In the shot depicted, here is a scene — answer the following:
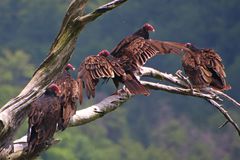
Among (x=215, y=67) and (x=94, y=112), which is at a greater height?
(x=215, y=67)

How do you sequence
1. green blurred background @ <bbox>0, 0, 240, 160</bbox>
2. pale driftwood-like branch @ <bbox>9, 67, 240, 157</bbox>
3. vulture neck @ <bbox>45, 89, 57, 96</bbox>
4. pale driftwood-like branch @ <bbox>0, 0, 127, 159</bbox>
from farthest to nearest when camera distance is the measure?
green blurred background @ <bbox>0, 0, 240, 160</bbox>, vulture neck @ <bbox>45, 89, 57, 96</bbox>, pale driftwood-like branch @ <bbox>9, 67, 240, 157</bbox>, pale driftwood-like branch @ <bbox>0, 0, 127, 159</bbox>

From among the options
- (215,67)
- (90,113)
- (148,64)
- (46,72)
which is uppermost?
(148,64)

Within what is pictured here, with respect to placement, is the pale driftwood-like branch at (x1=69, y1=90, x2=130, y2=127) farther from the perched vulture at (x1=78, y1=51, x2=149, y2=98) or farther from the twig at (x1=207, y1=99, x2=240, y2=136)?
the twig at (x1=207, y1=99, x2=240, y2=136)

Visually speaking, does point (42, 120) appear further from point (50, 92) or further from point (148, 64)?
point (148, 64)

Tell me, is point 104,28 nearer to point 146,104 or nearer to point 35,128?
point 146,104

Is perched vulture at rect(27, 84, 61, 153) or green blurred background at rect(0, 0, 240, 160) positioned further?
green blurred background at rect(0, 0, 240, 160)

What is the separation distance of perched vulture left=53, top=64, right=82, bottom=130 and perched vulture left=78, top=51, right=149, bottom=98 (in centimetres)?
7

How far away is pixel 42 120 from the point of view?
6.33m

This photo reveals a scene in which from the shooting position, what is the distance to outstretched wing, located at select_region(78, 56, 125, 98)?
22.0 feet

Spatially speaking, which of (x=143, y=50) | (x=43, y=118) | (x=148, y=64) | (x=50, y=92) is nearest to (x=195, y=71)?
(x=143, y=50)

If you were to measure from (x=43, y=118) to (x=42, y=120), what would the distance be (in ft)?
0.11

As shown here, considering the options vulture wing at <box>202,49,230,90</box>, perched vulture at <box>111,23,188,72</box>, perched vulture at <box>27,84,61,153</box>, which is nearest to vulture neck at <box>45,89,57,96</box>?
perched vulture at <box>27,84,61,153</box>

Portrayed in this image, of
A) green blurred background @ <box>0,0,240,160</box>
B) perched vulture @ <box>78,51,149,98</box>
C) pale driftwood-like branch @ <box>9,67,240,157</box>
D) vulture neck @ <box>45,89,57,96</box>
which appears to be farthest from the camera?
green blurred background @ <box>0,0,240,160</box>

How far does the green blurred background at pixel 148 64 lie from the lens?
33.0 m
